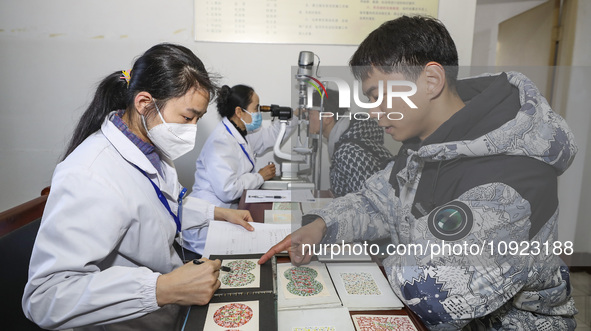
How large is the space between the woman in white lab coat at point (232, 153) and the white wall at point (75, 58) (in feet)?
0.64

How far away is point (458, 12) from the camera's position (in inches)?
95.3

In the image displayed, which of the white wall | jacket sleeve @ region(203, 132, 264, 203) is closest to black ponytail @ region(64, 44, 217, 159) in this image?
jacket sleeve @ region(203, 132, 264, 203)

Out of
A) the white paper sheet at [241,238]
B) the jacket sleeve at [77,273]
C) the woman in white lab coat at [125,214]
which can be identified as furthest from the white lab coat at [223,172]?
the jacket sleeve at [77,273]

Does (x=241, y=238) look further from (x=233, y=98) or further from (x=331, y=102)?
(x=233, y=98)

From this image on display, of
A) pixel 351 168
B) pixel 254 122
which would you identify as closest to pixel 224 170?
pixel 254 122

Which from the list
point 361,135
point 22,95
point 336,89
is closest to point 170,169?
point 361,135

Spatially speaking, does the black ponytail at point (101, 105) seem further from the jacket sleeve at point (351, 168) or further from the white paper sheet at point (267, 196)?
the jacket sleeve at point (351, 168)

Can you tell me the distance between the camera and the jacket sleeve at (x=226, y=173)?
194cm

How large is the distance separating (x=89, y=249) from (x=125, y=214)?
117 mm

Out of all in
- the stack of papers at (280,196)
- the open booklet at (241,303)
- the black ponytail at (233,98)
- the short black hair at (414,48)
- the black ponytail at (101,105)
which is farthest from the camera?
the black ponytail at (233,98)

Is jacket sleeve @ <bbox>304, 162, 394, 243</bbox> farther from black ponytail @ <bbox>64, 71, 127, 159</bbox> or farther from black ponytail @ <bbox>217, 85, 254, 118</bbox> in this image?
black ponytail @ <bbox>217, 85, 254, 118</bbox>

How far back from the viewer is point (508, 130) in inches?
28.1

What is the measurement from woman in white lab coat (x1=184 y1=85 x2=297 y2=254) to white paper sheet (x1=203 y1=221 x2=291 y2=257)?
520 millimetres

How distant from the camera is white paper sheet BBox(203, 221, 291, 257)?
1.04 m
